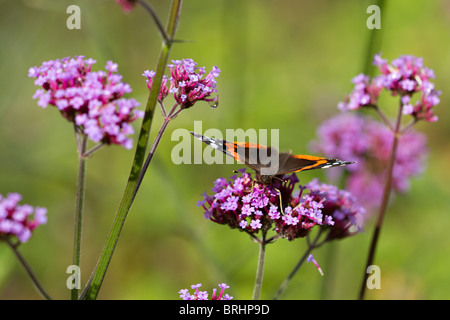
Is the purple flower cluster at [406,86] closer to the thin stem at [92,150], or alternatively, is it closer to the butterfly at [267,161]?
the butterfly at [267,161]

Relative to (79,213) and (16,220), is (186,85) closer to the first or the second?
(79,213)

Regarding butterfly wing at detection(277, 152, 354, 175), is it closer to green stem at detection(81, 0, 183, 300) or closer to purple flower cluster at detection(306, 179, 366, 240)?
purple flower cluster at detection(306, 179, 366, 240)

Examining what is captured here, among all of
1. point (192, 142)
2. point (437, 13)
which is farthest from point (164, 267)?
point (437, 13)

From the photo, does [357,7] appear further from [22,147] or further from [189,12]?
[22,147]

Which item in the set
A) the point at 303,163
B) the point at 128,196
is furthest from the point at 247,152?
the point at 128,196

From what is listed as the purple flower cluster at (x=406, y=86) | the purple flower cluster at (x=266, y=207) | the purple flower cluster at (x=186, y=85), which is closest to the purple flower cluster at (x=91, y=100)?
the purple flower cluster at (x=186, y=85)
